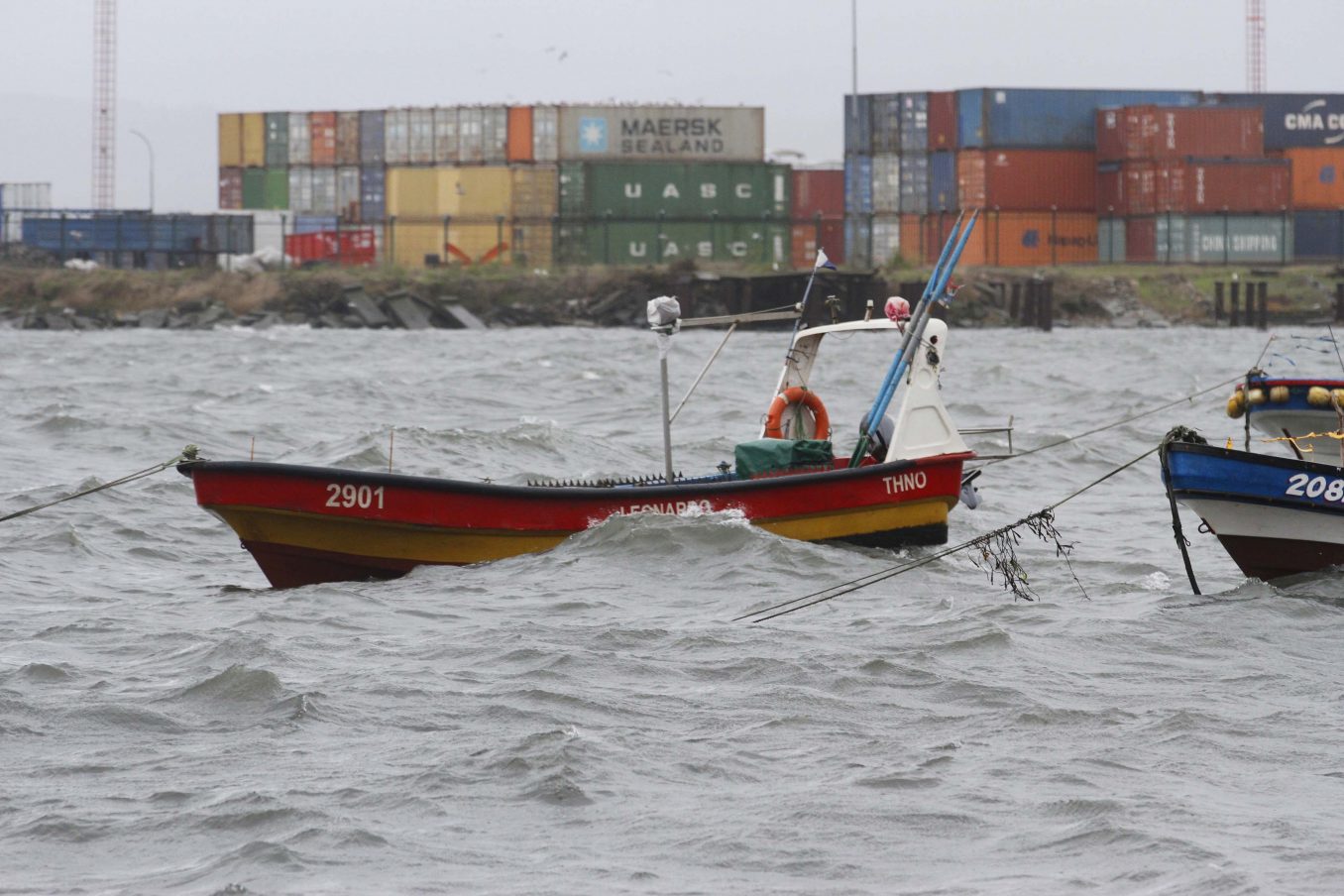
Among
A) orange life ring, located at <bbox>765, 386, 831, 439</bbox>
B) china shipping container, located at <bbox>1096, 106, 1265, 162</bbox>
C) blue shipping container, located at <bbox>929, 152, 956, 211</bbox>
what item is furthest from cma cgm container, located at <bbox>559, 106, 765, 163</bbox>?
orange life ring, located at <bbox>765, 386, 831, 439</bbox>

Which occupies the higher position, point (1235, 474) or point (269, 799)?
point (1235, 474)

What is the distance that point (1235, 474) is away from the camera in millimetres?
12508

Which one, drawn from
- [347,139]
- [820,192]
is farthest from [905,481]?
[820,192]

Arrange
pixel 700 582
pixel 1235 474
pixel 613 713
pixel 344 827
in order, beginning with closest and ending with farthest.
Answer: pixel 344 827, pixel 613 713, pixel 1235 474, pixel 700 582

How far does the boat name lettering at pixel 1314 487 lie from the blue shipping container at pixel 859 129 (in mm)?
66833

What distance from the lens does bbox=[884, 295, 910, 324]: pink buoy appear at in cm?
1416

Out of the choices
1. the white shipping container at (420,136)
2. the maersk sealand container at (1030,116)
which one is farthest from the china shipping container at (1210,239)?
the white shipping container at (420,136)

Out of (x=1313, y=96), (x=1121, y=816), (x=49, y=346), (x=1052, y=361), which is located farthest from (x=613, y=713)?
(x=1313, y=96)

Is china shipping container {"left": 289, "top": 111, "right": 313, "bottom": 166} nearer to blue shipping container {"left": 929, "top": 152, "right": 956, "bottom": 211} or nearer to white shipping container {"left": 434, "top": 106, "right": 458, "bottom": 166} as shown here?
white shipping container {"left": 434, "top": 106, "right": 458, "bottom": 166}

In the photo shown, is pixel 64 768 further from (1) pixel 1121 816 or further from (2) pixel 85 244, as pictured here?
(2) pixel 85 244

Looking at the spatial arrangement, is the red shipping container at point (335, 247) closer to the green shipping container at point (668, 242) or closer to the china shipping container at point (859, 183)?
the green shipping container at point (668, 242)

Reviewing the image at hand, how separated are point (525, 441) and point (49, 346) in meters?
28.5

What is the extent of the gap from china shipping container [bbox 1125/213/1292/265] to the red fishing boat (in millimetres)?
63171

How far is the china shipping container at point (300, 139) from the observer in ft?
275
